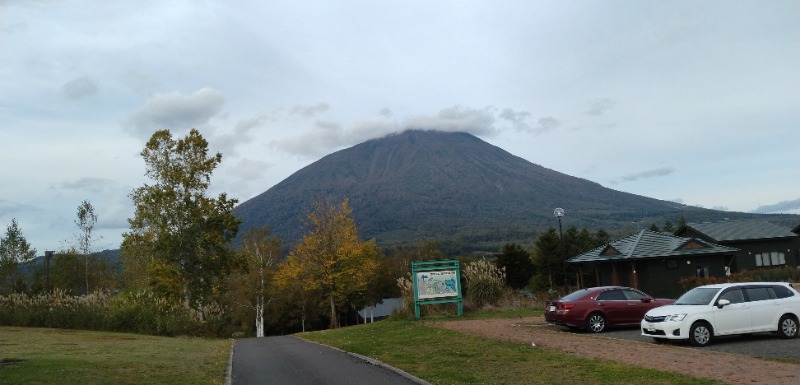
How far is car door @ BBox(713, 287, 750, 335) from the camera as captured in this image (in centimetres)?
1316

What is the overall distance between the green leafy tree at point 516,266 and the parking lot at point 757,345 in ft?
141

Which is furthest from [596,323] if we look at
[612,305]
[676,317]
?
[676,317]

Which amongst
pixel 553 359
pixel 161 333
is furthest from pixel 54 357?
pixel 161 333

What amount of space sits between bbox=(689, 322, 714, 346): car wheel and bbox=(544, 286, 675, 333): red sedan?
410 cm

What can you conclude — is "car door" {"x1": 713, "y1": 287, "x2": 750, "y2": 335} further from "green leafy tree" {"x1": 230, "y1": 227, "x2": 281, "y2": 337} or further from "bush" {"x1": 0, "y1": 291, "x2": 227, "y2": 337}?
"green leafy tree" {"x1": 230, "y1": 227, "x2": 281, "y2": 337}

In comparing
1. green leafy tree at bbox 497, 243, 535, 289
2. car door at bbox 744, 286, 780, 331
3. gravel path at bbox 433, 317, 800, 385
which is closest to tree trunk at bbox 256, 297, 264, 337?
green leafy tree at bbox 497, 243, 535, 289

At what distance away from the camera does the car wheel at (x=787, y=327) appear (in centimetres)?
1342

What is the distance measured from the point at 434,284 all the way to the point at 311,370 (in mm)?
12120

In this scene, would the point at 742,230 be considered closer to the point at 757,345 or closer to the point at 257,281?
the point at 257,281

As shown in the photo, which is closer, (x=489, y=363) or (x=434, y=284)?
(x=489, y=363)

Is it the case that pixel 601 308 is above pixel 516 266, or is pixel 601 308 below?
below

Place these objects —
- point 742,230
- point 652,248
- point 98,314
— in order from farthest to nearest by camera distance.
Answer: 1. point 742,230
2. point 652,248
3. point 98,314

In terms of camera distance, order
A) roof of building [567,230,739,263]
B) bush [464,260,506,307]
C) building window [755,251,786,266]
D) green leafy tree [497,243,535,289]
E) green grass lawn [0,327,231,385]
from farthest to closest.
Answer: green leafy tree [497,243,535,289] < building window [755,251,786,266] < roof of building [567,230,739,263] < bush [464,260,506,307] < green grass lawn [0,327,231,385]

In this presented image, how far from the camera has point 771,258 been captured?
49.4 m
